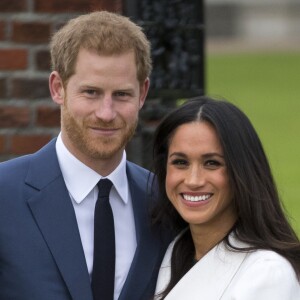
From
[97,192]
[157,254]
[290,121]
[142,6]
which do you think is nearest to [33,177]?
[97,192]

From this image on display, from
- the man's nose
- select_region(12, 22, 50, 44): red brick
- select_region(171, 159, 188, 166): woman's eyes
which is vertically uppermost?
select_region(12, 22, 50, 44): red brick

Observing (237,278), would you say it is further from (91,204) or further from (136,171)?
(136,171)

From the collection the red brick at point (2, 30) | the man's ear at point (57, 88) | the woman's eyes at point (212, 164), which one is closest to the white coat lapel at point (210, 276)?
the woman's eyes at point (212, 164)

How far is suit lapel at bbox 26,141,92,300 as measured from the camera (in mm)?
4070

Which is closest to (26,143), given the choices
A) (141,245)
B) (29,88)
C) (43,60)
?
(29,88)

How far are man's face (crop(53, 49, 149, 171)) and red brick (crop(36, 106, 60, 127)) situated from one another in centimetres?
100

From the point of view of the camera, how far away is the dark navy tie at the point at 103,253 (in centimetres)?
412

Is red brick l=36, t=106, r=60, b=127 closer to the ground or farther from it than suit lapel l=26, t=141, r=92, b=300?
farther from it

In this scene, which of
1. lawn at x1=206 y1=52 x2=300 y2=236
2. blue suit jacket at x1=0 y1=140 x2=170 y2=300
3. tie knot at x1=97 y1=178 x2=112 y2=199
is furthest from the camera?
lawn at x1=206 y1=52 x2=300 y2=236

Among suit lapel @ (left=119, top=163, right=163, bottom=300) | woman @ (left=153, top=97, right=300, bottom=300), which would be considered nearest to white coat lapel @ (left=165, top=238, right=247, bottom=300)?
woman @ (left=153, top=97, right=300, bottom=300)

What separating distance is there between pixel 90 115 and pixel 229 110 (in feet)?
1.56

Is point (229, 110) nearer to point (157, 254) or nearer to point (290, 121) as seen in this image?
point (157, 254)

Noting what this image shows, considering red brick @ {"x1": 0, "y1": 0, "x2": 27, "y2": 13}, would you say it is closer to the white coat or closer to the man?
the man

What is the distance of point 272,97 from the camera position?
2578cm
